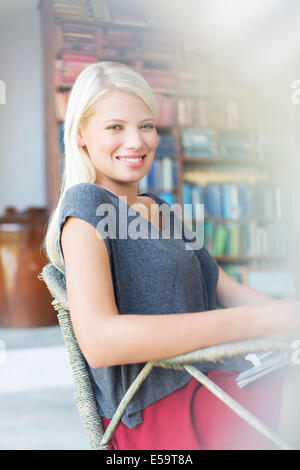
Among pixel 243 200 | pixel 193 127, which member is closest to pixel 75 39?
pixel 193 127

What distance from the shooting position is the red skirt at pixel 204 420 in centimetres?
48

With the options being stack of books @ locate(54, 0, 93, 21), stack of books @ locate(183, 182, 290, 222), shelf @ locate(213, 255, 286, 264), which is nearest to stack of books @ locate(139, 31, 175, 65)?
stack of books @ locate(54, 0, 93, 21)

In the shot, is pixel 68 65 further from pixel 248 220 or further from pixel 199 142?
pixel 248 220

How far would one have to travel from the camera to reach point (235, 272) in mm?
3311

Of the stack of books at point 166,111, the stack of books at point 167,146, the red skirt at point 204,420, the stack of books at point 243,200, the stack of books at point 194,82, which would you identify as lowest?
the red skirt at point 204,420

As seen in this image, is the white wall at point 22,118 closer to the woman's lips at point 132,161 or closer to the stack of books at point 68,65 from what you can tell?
the stack of books at point 68,65

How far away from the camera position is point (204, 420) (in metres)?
0.53

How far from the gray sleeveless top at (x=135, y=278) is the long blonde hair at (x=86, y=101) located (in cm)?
7

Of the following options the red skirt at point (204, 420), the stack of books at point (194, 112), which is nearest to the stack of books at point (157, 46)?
the stack of books at point (194, 112)

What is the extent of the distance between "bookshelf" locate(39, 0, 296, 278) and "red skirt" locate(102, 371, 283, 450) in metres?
2.54

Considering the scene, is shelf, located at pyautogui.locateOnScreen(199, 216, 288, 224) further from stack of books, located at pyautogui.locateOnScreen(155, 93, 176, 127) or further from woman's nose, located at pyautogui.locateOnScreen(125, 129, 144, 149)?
woman's nose, located at pyautogui.locateOnScreen(125, 129, 144, 149)

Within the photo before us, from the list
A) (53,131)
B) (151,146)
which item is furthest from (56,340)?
(151,146)

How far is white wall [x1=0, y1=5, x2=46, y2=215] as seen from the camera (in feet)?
11.4

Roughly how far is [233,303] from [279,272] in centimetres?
235
